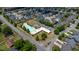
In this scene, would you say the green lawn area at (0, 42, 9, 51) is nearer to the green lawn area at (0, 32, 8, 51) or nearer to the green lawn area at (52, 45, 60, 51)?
the green lawn area at (0, 32, 8, 51)

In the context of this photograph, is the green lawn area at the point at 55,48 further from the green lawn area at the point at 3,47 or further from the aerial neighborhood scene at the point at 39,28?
the green lawn area at the point at 3,47

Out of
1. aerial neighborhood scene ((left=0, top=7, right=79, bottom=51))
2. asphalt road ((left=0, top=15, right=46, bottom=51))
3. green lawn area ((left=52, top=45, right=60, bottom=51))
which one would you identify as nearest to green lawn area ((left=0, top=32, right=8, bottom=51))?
aerial neighborhood scene ((left=0, top=7, right=79, bottom=51))

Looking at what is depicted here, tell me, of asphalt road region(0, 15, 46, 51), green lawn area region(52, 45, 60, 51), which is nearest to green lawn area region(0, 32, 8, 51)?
asphalt road region(0, 15, 46, 51)

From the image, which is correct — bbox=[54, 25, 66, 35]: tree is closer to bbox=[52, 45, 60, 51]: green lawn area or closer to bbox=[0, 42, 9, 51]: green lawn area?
bbox=[52, 45, 60, 51]: green lawn area

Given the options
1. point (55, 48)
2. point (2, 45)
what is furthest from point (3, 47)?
point (55, 48)

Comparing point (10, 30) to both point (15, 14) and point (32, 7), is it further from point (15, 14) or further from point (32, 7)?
point (32, 7)

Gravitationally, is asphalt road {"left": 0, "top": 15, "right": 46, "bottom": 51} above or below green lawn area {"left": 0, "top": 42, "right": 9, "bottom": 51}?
above

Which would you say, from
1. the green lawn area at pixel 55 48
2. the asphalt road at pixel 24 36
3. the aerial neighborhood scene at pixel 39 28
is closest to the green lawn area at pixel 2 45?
the aerial neighborhood scene at pixel 39 28
